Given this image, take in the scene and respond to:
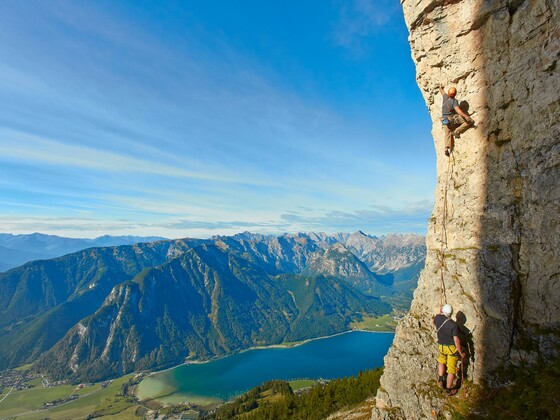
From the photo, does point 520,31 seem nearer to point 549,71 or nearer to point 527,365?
point 549,71

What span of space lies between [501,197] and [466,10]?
32.1ft

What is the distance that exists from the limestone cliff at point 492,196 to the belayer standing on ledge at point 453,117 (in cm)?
50

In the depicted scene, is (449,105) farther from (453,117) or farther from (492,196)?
(492,196)

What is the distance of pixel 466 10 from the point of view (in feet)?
51.7

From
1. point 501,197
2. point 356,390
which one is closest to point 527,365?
point 501,197

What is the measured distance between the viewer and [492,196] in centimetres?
1531

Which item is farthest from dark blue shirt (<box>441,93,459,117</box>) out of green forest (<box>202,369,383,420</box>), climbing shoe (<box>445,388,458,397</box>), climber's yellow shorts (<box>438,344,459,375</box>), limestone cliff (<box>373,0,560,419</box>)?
green forest (<box>202,369,383,420</box>)

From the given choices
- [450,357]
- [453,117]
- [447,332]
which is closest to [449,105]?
[453,117]

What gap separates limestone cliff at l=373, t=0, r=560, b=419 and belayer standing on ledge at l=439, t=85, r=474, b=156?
1.64 ft

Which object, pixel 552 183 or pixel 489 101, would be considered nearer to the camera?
pixel 552 183

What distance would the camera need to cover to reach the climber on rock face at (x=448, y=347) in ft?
46.1

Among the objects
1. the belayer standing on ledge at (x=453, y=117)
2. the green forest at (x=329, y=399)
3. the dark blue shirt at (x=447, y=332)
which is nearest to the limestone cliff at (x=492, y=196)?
the belayer standing on ledge at (x=453, y=117)

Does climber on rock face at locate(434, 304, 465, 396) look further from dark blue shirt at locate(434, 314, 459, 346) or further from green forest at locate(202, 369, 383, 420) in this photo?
green forest at locate(202, 369, 383, 420)

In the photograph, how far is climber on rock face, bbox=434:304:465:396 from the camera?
14062 millimetres
